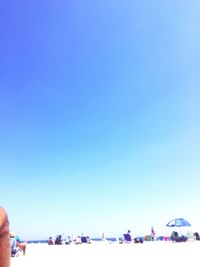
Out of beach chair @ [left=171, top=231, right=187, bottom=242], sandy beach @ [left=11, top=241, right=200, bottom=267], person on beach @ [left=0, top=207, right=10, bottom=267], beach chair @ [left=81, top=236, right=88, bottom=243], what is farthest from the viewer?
beach chair @ [left=81, top=236, right=88, bottom=243]

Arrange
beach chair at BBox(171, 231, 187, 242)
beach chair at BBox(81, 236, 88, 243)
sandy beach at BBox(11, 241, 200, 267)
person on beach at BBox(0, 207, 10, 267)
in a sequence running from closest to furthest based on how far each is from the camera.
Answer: person on beach at BBox(0, 207, 10, 267)
sandy beach at BBox(11, 241, 200, 267)
beach chair at BBox(171, 231, 187, 242)
beach chair at BBox(81, 236, 88, 243)

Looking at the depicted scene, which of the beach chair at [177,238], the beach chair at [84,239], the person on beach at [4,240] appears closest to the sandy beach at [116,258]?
the person on beach at [4,240]

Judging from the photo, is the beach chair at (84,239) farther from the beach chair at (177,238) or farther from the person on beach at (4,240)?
the person on beach at (4,240)

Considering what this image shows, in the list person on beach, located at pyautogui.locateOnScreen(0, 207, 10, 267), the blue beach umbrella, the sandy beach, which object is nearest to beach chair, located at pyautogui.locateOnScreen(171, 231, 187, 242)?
the blue beach umbrella

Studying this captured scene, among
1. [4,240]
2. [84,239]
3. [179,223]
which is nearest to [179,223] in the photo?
[179,223]

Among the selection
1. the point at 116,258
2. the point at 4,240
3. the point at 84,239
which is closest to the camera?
the point at 4,240

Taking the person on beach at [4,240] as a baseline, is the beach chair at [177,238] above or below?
above

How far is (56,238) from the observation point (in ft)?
112

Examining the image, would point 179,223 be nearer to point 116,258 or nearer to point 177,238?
point 177,238

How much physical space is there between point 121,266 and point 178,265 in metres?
1.73

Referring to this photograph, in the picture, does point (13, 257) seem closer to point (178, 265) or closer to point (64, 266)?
point (64, 266)

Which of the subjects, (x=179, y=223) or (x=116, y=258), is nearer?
(x=116, y=258)

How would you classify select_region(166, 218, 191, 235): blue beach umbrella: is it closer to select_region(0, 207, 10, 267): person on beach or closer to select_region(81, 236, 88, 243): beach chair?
select_region(81, 236, 88, 243): beach chair

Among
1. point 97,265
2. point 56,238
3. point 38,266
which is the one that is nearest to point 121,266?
point 97,265
